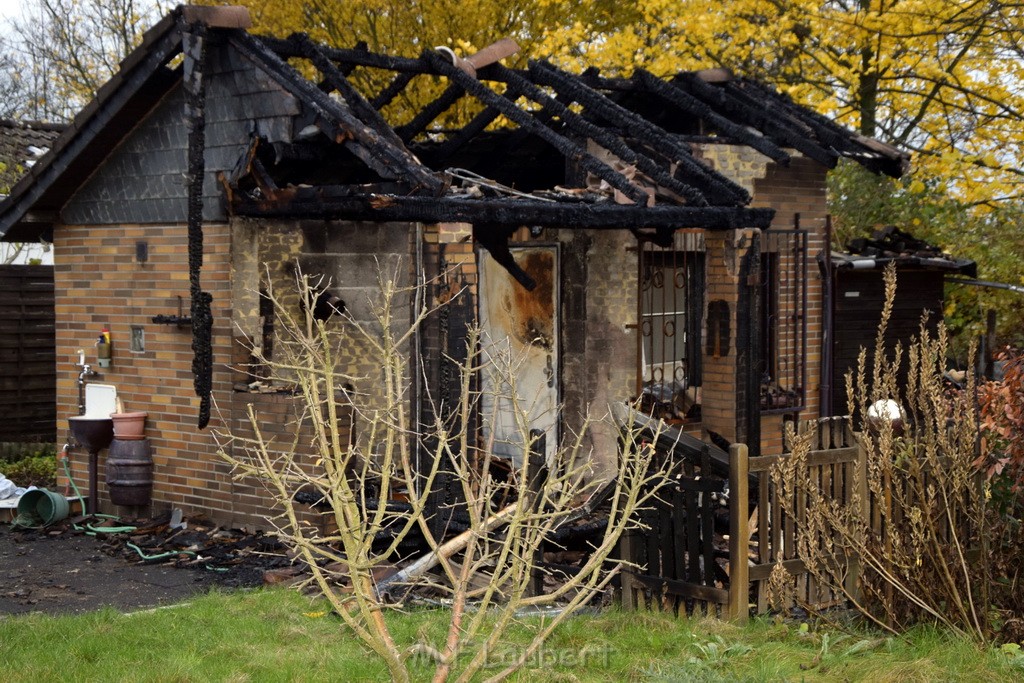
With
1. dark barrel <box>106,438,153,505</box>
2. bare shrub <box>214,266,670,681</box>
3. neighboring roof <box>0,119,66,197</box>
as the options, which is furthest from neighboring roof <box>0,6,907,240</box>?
neighboring roof <box>0,119,66,197</box>

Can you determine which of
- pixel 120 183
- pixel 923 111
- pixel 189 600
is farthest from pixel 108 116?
pixel 923 111

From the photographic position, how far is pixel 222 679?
18.5ft

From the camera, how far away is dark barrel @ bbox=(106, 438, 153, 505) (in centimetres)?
1009

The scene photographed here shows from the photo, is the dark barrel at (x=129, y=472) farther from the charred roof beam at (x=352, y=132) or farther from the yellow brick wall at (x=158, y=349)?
the charred roof beam at (x=352, y=132)

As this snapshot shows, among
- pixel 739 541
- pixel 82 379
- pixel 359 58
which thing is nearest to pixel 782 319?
pixel 359 58

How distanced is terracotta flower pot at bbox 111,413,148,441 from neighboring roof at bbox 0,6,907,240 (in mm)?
2136

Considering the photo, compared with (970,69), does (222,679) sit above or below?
below

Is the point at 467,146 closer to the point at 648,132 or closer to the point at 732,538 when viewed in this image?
the point at 648,132

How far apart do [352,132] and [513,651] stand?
428cm

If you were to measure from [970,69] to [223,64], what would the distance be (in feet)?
37.7

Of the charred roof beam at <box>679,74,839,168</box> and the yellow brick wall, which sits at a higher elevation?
the charred roof beam at <box>679,74,839,168</box>

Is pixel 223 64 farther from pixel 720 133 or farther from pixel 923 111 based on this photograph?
pixel 923 111

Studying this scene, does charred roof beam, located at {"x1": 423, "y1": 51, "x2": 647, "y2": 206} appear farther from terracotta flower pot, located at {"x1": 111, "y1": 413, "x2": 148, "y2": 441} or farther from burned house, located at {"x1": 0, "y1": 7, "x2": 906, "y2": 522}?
terracotta flower pot, located at {"x1": 111, "y1": 413, "x2": 148, "y2": 441}

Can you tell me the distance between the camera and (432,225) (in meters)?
8.56
